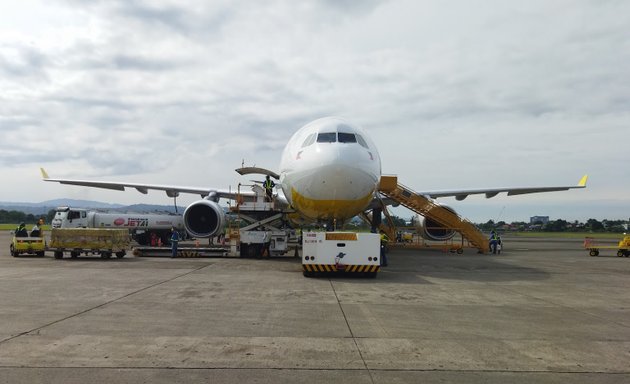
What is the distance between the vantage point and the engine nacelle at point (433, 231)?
26750mm

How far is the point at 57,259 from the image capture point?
18875mm

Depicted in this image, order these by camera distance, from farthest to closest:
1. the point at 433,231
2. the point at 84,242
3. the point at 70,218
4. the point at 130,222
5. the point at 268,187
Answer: the point at 130,222
the point at 70,218
the point at 433,231
the point at 268,187
the point at 84,242

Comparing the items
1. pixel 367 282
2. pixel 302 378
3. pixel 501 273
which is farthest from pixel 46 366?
pixel 501 273

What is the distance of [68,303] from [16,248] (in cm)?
1339

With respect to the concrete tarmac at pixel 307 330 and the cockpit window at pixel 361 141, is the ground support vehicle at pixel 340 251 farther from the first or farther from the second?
the cockpit window at pixel 361 141

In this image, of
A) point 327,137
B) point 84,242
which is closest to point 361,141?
point 327,137

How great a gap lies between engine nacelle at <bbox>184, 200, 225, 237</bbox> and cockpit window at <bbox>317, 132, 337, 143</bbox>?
816cm

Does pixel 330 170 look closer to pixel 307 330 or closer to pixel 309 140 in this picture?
pixel 309 140

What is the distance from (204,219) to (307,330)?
50.4 feet

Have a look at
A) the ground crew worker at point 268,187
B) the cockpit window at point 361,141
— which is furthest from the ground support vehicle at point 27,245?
the cockpit window at point 361,141

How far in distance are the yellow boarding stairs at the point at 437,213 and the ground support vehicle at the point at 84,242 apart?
11578mm

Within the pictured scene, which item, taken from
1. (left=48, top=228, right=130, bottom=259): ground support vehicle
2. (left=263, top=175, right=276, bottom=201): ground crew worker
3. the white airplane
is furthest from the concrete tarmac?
(left=263, top=175, right=276, bottom=201): ground crew worker

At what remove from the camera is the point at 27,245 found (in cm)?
2017

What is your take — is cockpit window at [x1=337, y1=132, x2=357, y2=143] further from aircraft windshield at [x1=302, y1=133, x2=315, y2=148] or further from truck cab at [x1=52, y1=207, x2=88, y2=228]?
truck cab at [x1=52, y1=207, x2=88, y2=228]
